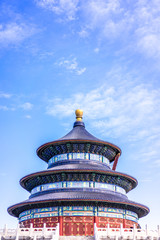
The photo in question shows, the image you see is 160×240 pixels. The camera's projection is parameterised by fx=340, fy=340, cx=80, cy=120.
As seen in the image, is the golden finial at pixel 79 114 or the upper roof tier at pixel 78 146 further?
the golden finial at pixel 79 114

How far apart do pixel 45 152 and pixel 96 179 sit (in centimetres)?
938

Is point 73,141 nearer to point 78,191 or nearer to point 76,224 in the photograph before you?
point 78,191

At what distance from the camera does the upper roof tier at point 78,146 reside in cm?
4288

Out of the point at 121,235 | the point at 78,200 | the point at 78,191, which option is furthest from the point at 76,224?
the point at 121,235

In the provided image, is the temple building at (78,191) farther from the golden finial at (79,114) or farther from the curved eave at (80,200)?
the golden finial at (79,114)

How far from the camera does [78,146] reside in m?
43.3

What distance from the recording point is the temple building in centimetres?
3622

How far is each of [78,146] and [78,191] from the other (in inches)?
281

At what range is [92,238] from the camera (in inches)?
1101

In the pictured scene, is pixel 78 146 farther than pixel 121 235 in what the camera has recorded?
Yes

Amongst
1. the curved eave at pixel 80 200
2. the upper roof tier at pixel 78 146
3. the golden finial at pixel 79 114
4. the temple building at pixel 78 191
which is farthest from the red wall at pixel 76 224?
the golden finial at pixel 79 114

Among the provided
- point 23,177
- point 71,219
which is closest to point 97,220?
point 71,219

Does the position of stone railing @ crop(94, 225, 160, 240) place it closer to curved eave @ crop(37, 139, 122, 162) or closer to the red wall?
the red wall

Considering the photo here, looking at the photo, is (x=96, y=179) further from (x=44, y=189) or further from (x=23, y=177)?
(x=23, y=177)
